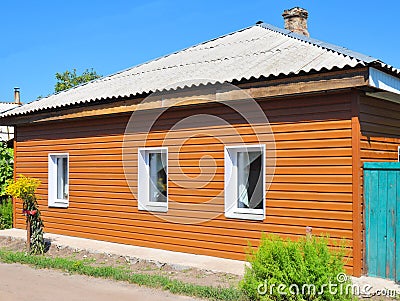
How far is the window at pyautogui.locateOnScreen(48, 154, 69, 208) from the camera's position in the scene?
12844 mm

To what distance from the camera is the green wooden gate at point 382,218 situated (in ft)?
24.1

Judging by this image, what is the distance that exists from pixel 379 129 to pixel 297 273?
12.2 ft

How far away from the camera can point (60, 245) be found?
10930 millimetres

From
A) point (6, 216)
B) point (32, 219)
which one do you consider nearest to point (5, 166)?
point (6, 216)

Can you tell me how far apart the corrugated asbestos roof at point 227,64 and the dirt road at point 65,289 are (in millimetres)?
3703

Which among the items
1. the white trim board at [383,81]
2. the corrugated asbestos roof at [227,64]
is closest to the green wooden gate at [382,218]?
the white trim board at [383,81]

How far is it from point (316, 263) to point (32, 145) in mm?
9816

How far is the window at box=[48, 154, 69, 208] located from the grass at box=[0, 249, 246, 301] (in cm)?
233

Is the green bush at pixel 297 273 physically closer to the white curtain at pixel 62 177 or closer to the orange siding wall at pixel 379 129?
the orange siding wall at pixel 379 129

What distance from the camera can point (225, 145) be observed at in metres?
9.23

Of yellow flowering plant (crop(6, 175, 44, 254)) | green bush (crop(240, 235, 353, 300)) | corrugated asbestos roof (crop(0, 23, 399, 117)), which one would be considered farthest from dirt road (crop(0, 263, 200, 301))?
corrugated asbestos roof (crop(0, 23, 399, 117))

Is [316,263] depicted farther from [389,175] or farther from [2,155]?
[2,155]

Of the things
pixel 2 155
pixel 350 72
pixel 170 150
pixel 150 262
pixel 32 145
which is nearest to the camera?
pixel 350 72

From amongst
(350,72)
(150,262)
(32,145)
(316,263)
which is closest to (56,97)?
(32,145)
